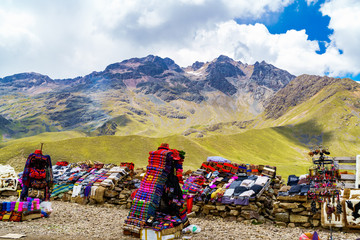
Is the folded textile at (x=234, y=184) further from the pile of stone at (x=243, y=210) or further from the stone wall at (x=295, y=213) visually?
the stone wall at (x=295, y=213)

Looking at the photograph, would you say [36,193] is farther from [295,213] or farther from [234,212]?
[295,213]

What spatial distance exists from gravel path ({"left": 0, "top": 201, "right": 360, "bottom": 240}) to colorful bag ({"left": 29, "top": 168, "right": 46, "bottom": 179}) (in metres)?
2.20

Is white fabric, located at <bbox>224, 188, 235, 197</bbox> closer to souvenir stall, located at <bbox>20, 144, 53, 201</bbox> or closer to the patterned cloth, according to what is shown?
the patterned cloth

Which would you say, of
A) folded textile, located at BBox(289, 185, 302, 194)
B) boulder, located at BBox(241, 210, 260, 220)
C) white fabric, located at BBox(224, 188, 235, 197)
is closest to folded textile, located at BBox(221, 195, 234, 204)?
white fabric, located at BBox(224, 188, 235, 197)

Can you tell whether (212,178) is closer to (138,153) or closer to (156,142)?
(138,153)

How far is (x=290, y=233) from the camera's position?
1090 cm

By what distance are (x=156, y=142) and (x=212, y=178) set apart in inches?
2089

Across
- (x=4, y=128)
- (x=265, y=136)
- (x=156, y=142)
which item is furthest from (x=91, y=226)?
(x=4, y=128)

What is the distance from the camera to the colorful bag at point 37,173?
13.8 meters

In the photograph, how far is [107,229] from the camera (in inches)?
453

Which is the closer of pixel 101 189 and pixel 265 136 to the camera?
pixel 101 189

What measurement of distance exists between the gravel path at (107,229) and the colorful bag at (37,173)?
7.23 feet

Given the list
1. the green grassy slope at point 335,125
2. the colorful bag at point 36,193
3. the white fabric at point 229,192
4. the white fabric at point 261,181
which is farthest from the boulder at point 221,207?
the green grassy slope at point 335,125

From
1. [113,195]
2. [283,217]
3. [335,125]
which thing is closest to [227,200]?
[283,217]
